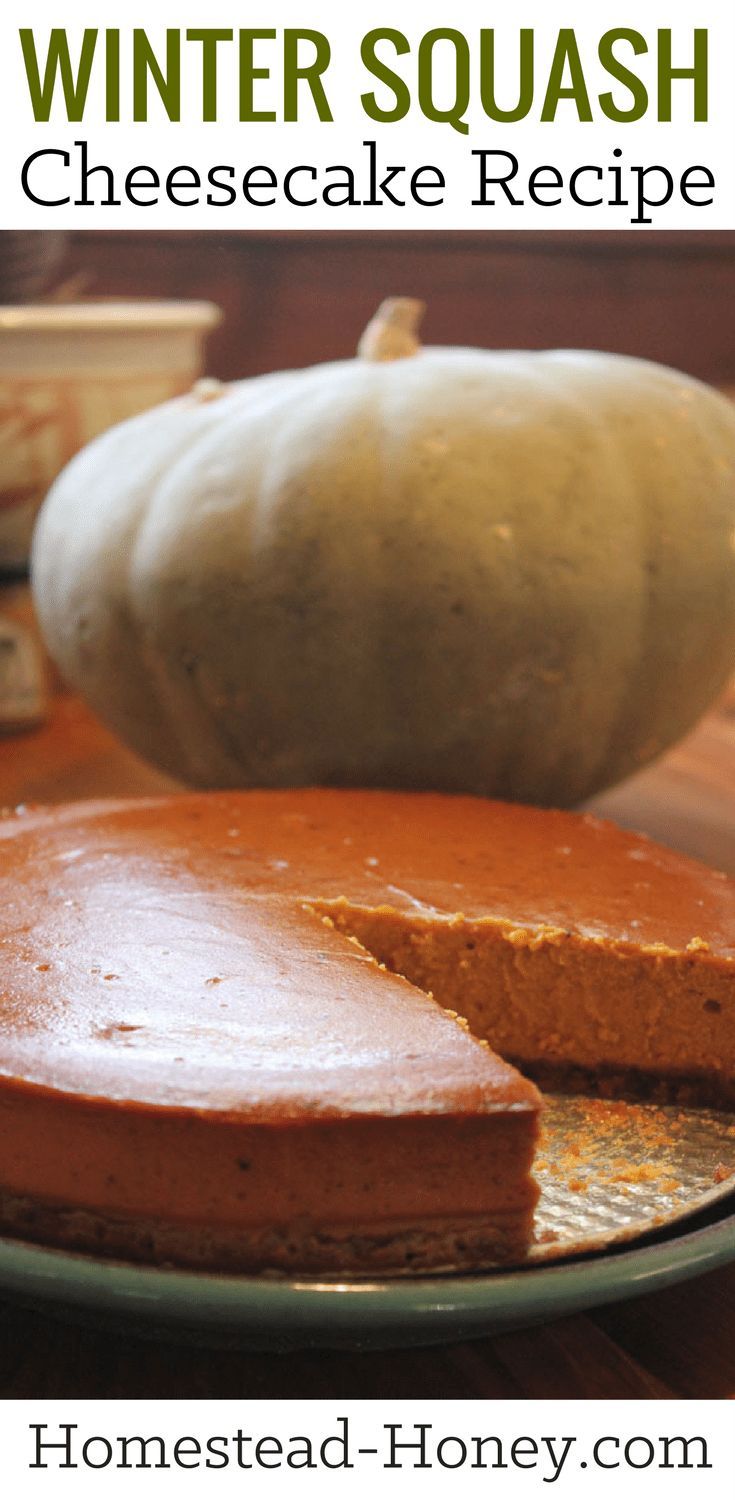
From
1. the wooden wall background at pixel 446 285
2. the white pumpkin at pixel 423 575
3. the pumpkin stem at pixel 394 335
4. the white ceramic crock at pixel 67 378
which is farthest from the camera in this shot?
the wooden wall background at pixel 446 285

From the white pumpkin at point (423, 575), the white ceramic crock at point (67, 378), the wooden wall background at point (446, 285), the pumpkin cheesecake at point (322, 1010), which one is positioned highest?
the wooden wall background at point (446, 285)

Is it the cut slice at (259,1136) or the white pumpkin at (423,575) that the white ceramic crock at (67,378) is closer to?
the white pumpkin at (423,575)

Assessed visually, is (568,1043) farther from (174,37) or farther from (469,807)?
(174,37)

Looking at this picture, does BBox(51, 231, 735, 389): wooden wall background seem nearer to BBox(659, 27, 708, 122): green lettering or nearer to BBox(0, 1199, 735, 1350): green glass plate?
BBox(659, 27, 708, 122): green lettering

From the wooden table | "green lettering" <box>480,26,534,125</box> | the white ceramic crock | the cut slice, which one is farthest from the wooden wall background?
the wooden table

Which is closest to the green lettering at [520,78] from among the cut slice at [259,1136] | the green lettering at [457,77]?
the green lettering at [457,77]

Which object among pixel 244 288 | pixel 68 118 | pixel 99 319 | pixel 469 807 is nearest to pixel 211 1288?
pixel 469 807

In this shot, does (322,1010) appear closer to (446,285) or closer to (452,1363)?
(452,1363)
